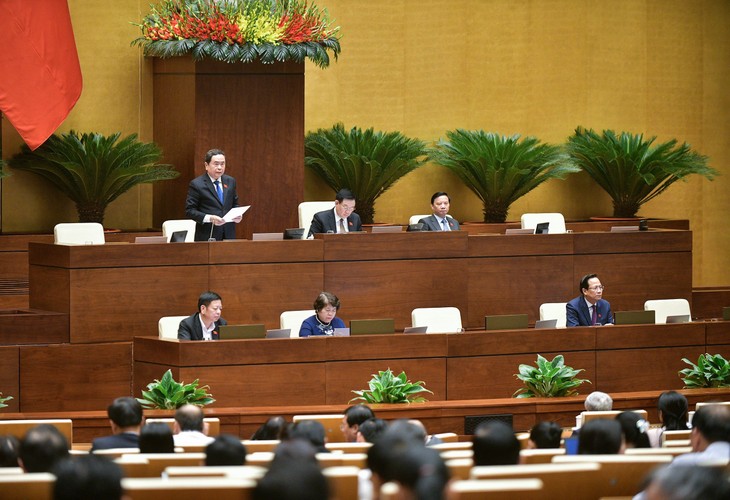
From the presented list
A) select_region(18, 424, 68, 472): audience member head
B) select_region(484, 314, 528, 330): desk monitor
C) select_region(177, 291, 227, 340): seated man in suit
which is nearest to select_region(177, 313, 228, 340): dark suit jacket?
select_region(177, 291, 227, 340): seated man in suit

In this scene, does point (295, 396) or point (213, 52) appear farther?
point (213, 52)

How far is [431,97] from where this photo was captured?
1412 centimetres

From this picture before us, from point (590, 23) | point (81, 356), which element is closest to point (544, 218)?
point (590, 23)

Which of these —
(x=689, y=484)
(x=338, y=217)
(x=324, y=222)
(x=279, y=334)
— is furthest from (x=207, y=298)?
(x=689, y=484)

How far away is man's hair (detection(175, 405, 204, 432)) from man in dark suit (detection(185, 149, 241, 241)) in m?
4.16

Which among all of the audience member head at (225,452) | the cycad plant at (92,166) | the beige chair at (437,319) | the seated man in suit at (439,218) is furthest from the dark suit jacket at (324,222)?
the audience member head at (225,452)

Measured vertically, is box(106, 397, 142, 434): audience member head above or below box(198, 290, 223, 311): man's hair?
below

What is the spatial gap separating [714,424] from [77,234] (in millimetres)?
6085

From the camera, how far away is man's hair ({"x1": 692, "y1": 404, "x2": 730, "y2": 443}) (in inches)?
203

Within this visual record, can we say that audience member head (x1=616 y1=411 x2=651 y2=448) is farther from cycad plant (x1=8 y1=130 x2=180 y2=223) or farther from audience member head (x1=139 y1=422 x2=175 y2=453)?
cycad plant (x1=8 y1=130 x2=180 y2=223)

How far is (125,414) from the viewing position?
19.0 feet

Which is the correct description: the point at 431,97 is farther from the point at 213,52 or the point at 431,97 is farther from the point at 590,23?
the point at 213,52

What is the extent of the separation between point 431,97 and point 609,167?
2091 millimetres

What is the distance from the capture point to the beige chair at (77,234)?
9914 mm
